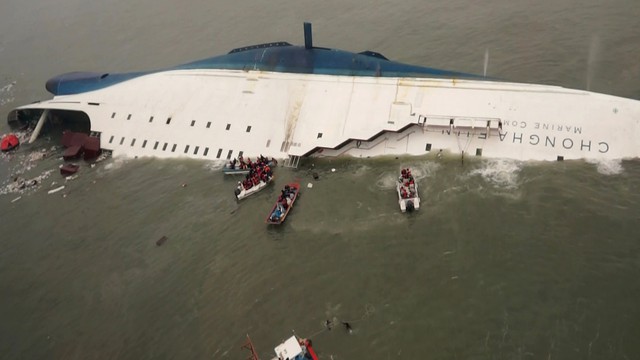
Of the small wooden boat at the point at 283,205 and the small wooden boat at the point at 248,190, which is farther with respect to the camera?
the small wooden boat at the point at 248,190

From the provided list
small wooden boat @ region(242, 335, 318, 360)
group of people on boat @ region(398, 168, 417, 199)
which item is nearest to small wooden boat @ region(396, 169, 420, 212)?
group of people on boat @ region(398, 168, 417, 199)

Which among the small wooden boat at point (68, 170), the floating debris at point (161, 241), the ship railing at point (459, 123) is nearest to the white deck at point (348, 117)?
the ship railing at point (459, 123)

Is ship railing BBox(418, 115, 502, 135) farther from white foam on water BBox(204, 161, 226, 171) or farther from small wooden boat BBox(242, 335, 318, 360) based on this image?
small wooden boat BBox(242, 335, 318, 360)

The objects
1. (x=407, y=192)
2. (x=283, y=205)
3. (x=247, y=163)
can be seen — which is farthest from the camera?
(x=247, y=163)

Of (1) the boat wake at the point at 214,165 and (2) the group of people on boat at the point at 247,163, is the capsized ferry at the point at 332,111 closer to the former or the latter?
(1) the boat wake at the point at 214,165

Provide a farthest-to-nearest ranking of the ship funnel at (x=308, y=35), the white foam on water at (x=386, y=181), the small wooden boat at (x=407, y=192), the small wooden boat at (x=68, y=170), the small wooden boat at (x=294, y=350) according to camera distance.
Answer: the small wooden boat at (x=68, y=170) < the ship funnel at (x=308, y=35) < the white foam on water at (x=386, y=181) < the small wooden boat at (x=407, y=192) < the small wooden boat at (x=294, y=350)

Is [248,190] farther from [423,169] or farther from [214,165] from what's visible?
[423,169]

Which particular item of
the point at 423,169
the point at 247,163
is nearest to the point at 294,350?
the point at 423,169
